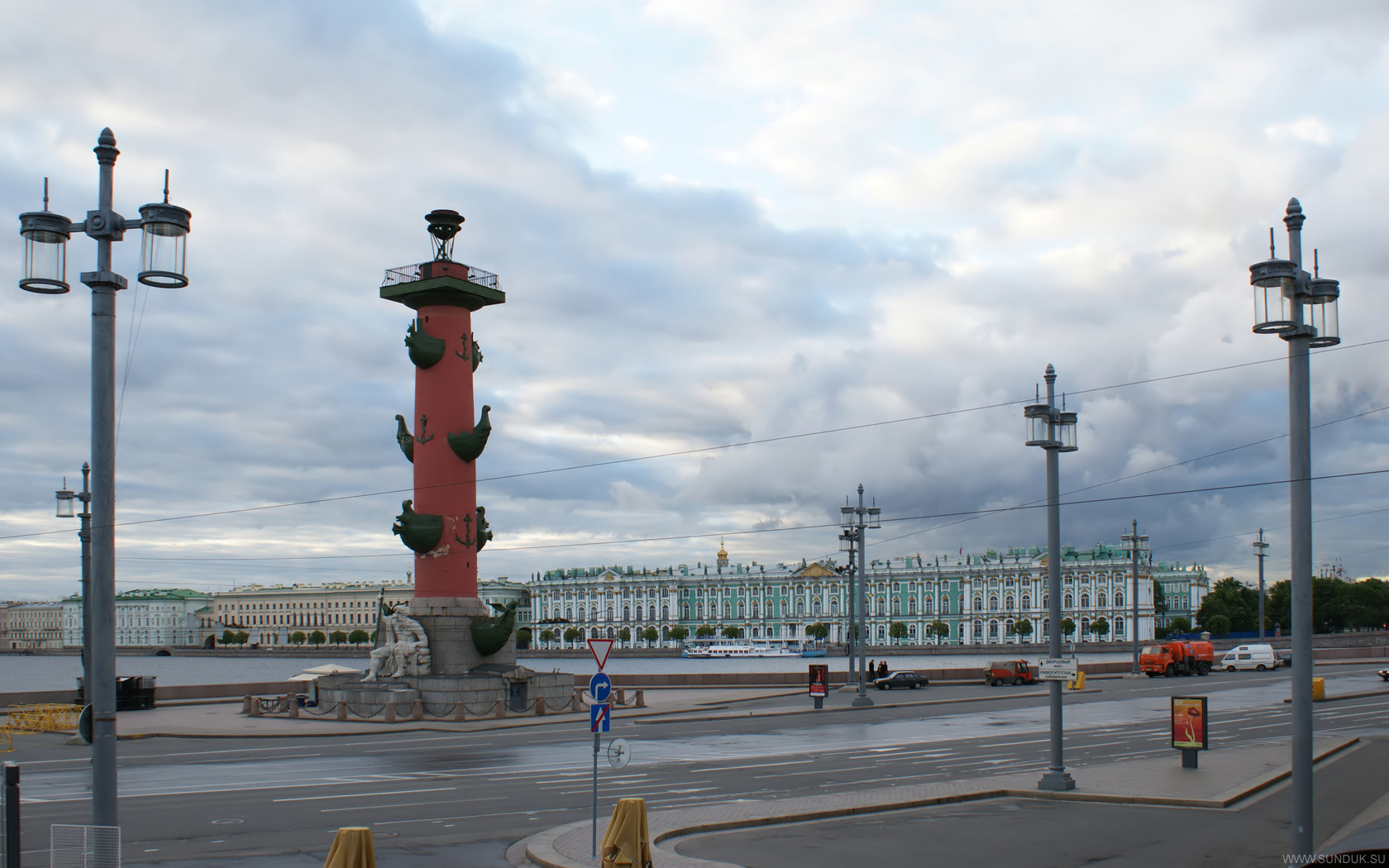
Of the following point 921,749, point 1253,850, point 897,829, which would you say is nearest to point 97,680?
point 897,829

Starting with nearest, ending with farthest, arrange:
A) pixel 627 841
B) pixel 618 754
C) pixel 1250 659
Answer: pixel 627 841
pixel 618 754
pixel 1250 659

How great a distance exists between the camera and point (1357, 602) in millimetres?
178000

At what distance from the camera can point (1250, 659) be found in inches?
2815

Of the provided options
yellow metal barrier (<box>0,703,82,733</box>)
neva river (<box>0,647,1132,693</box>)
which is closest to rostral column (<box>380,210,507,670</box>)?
yellow metal barrier (<box>0,703,82,733</box>)

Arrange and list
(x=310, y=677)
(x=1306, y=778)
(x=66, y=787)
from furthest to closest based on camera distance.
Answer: (x=310, y=677), (x=66, y=787), (x=1306, y=778)

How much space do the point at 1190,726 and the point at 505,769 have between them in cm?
1406

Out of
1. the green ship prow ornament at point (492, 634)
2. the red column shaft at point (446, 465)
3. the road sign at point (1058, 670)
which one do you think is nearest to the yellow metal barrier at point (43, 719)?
the red column shaft at point (446, 465)

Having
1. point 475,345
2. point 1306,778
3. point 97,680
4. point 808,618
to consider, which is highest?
point 475,345

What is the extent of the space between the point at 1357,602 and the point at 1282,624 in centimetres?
1558

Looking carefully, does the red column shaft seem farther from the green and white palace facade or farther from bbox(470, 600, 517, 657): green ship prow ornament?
the green and white palace facade

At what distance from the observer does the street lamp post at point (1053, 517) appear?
20469mm

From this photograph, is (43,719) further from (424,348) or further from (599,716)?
(599,716)

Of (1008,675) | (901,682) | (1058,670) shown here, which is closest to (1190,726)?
(1058,670)

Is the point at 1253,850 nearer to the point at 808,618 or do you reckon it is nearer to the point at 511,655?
the point at 511,655
